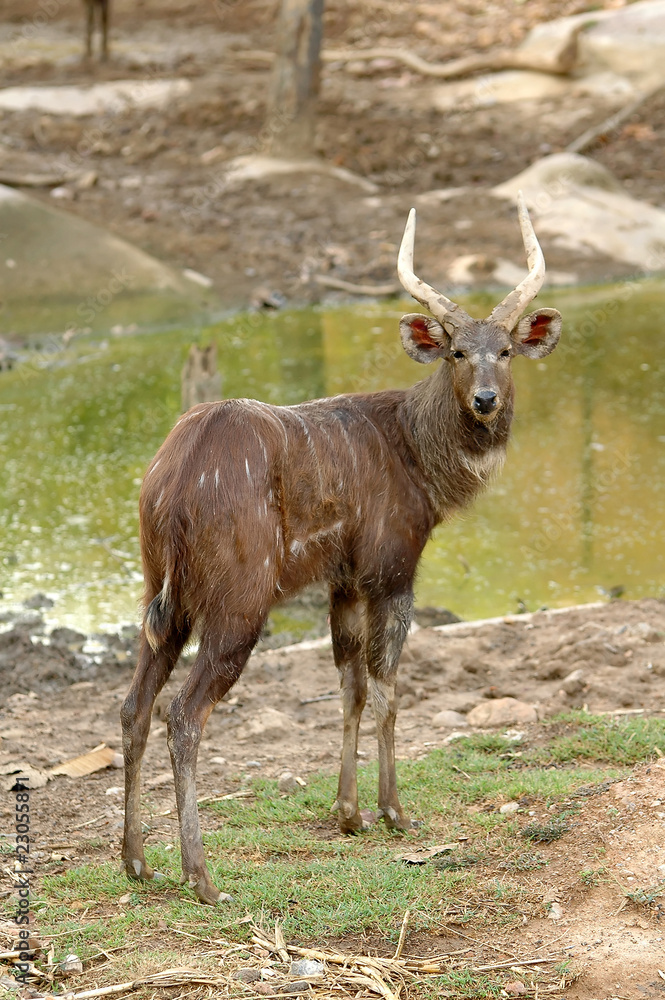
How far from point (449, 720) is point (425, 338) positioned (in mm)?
2425

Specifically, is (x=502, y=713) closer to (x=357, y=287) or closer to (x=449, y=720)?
(x=449, y=720)

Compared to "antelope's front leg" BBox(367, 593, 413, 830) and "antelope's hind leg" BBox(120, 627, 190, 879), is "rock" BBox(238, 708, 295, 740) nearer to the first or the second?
"antelope's front leg" BBox(367, 593, 413, 830)

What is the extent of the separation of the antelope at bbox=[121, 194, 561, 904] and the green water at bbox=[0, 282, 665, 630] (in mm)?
2798

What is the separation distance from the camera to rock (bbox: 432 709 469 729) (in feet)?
23.2

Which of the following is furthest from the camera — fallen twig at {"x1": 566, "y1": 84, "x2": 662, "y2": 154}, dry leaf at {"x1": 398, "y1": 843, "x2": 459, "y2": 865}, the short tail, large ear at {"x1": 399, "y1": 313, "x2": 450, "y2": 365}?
fallen twig at {"x1": 566, "y1": 84, "x2": 662, "y2": 154}

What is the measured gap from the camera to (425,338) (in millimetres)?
5930

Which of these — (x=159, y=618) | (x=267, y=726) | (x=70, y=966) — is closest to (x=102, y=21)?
(x=267, y=726)

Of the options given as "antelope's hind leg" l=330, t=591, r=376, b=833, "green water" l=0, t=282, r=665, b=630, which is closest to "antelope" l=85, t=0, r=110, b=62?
"green water" l=0, t=282, r=665, b=630

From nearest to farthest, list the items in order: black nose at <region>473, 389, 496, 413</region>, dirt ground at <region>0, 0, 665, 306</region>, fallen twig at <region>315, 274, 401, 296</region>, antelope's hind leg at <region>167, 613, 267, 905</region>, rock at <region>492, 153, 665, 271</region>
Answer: antelope's hind leg at <region>167, 613, 267, 905</region>
black nose at <region>473, 389, 496, 413</region>
fallen twig at <region>315, 274, 401, 296</region>
rock at <region>492, 153, 665, 271</region>
dirt ground at <region>0, 0, 665, 306</region>

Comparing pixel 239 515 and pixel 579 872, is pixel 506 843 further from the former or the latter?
pixel 239 515

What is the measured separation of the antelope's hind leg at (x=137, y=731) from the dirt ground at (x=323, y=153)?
39.5 feet

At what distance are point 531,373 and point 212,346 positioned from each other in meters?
5.52

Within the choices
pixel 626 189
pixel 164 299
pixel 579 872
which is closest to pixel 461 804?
pixel 579 872

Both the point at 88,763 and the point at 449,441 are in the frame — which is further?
the point at 88,763
